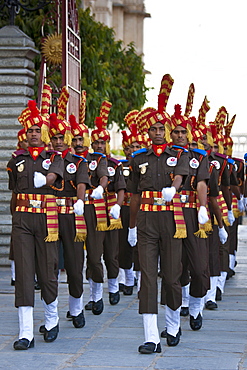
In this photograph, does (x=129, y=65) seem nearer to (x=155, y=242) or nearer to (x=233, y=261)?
(x=233, y=261)

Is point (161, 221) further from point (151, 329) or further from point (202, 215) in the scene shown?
point (151, 329)

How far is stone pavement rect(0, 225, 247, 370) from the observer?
22.9 ft

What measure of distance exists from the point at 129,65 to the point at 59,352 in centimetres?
2019

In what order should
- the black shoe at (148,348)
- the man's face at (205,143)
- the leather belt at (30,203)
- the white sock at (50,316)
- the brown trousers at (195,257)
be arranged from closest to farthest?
the black shoe at (148,348) < the leather belt at (30,203) < the white sock at (50,316) < the brown trousers at (195,257) < the man's face at (205,143)

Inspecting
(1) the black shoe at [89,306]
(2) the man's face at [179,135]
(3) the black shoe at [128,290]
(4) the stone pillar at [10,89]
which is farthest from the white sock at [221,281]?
(4) the stone pillar at [10,89]

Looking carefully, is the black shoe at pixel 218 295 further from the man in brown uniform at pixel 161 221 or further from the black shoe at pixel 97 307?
the man in brown uniform at pixel 161 221

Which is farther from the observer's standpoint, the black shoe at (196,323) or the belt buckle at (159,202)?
the black shoe at (196,323)

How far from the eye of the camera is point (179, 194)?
7906 mm

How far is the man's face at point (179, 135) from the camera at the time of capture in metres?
8.41

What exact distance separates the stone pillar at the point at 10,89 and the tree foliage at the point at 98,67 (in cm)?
102

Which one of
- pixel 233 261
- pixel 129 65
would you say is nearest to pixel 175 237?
pixel 233 261

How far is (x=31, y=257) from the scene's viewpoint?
7.69m

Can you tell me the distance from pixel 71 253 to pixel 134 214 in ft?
2.44

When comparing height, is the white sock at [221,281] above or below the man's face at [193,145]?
below
